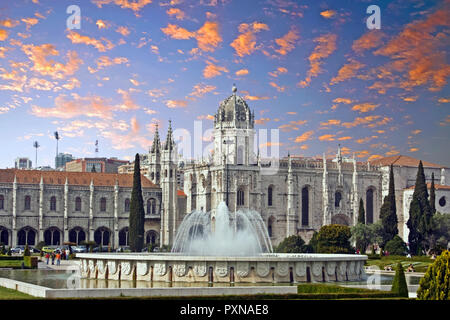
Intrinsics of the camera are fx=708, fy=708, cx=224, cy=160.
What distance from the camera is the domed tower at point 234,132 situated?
247ft

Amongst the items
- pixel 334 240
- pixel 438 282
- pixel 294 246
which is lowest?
pixel 294 246

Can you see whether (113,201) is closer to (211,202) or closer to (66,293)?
(211,202)

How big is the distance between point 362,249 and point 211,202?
17.1 metres

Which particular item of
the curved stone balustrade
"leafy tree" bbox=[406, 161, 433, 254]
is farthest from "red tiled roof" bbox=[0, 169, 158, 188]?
the curved stone balustrade

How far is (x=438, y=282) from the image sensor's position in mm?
20047

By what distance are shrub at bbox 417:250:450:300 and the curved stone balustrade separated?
10.0m

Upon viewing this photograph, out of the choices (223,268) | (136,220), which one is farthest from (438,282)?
(136,220)

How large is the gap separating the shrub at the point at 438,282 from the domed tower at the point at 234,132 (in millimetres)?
54226

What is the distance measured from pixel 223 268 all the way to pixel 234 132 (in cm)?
4628

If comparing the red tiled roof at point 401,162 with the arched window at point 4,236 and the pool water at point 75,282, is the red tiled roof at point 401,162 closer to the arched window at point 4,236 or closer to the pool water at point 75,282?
the arched window at point 4,236

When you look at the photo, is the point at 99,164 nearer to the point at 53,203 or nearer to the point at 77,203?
the point at 77,203

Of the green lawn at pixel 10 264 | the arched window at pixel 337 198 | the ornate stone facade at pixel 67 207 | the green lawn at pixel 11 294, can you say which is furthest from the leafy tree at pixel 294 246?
the green lawn at pixel 11 294
